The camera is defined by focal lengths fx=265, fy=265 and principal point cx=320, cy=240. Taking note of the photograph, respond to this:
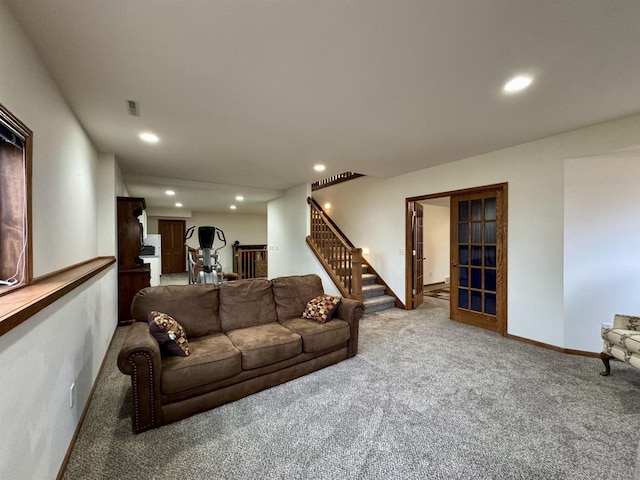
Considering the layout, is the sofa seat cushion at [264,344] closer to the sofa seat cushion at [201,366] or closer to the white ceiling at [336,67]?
the sofa seat cushion at [201,366]

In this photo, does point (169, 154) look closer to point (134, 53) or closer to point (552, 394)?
point (134, 53)

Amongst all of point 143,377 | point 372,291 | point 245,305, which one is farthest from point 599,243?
point 143,377

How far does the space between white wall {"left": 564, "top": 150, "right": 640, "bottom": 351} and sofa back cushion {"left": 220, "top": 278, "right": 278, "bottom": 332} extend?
3.45 metres

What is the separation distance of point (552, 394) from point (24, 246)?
3896 millimetres

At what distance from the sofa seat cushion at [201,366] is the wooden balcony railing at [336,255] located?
265 centimetres

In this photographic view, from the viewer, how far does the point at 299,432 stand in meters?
1.79

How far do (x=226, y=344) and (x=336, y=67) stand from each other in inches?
90.2

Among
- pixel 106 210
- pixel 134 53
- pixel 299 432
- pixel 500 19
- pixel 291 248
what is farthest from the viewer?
pixel 291 248

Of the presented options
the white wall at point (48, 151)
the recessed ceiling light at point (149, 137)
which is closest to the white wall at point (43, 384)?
the white wall at point (48, 151)

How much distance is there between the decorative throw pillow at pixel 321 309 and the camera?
286cm

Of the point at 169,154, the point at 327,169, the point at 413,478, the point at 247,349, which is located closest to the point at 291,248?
the point at 327,169

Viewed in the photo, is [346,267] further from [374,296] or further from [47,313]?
[47,313]

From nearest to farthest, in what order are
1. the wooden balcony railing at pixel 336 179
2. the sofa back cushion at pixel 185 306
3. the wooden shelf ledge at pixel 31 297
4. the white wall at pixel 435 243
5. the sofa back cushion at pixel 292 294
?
1. the wooden shelf ledge at pixel 31 297
2. the sofa back cushion at pixel 185 306
3. the sofa back cushion at pixel 292 294
4. the wooden balcony railing at pixel 336 179
5. the white wall at pixel 435 243

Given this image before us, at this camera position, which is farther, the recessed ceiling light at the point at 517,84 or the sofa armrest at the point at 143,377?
the recessed ceiling light at the point at 517,84
